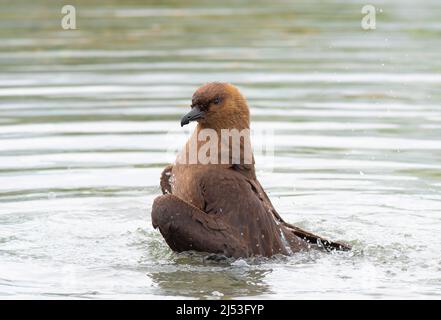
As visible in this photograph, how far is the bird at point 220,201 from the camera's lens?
27.1 ft

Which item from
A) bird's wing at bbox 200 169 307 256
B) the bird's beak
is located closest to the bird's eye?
the bird's beak

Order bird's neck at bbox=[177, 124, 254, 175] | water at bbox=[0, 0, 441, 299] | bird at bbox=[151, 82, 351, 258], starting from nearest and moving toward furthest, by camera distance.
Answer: bird at bbox=[151, 82, 351, 258]
water at bbox=[0, 0, 441, 299]
bird's neck at bbox=[177, 124, 254, 175]

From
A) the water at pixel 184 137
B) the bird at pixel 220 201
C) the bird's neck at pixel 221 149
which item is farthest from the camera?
the bird's neck at pixel 221 149

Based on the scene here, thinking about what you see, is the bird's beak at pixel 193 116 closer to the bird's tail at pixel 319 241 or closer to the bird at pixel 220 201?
the bird at pixel 220 201

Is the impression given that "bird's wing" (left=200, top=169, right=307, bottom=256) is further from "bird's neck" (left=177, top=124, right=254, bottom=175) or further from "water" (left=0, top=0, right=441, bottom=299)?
"water" (left=0, top=0, right=441, bottom=299)

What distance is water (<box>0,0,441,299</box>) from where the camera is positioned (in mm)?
8445

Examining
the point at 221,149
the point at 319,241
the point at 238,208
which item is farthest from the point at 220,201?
the point at 319,241

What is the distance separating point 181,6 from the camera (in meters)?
21.8

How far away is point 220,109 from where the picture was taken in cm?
866

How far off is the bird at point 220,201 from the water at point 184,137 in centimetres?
15

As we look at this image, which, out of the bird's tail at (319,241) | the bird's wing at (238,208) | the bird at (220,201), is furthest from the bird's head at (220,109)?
the bird's tail at (319,241)

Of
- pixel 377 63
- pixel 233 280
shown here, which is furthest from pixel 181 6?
pixel 233 280

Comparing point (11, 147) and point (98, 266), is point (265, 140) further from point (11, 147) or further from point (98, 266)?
point (98, 266)
